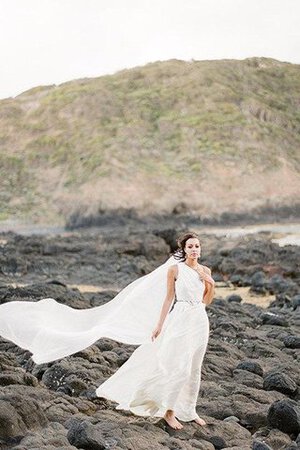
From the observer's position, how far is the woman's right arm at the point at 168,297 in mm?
6891

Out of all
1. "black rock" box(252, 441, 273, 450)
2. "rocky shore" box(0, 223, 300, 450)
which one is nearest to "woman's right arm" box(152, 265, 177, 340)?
"rocky shore" box(0, 223, 300, 450)

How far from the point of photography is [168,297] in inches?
273

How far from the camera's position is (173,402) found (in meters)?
6.83

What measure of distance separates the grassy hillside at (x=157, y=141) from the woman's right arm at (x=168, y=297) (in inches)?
2670

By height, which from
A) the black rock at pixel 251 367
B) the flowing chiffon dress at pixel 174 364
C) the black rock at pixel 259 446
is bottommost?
the black rock at pixel 251 367

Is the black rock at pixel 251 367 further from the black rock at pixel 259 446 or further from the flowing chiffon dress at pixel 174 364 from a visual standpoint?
the black rock at pixel 259 446

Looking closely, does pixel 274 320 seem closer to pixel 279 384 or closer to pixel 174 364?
pixel 279 384

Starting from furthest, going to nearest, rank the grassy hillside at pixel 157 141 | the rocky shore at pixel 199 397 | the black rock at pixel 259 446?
the grassy hillside at pixel 157 141, the black rock at pixel 259 446, the rocky shore at pixel 199 397

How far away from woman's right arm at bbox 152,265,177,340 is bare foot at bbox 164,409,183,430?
685 mm

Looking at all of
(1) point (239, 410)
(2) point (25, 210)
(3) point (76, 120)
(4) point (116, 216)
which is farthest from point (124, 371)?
(3) point (76, 120)

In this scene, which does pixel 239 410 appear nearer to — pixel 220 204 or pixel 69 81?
pixel 220 204

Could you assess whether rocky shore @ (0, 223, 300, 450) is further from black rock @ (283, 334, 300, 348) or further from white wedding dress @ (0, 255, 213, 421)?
white wedding dress @ (0, 255, 213, 421)

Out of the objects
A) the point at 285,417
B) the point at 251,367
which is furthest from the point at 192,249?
the point at 251,367

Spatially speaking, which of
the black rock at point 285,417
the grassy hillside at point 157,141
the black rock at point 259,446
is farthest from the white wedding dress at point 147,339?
the grassy hillside at point 157,141
